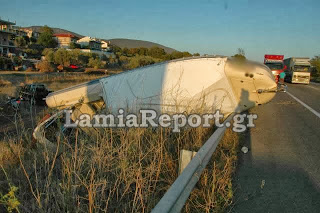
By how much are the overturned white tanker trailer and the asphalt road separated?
108 centimetres

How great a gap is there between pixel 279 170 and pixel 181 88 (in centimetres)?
332

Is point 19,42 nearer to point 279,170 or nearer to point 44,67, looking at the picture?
point 44,67

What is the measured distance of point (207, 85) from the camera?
666 centimetres

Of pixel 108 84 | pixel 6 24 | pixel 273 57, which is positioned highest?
pixel 6 24

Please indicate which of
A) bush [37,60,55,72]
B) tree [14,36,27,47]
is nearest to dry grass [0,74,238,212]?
bush [37,60,55,72]

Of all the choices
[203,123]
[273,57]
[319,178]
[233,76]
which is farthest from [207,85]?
[273,57]

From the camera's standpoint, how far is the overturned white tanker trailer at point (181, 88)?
6531 millimetres

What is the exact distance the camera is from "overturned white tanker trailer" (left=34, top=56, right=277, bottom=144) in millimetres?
6531

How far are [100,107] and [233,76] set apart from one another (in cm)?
368

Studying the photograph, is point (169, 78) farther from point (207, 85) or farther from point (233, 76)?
point (233, 76)

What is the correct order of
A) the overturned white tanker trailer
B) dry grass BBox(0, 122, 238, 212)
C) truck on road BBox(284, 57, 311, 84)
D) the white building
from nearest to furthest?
dry grass BBox(0, 122, 238, 212)
the overturned white tanker trailer
truck on road BBox(284, 57, 311, 84)
the white building

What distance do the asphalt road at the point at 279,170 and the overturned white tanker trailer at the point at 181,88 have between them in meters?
1.08
